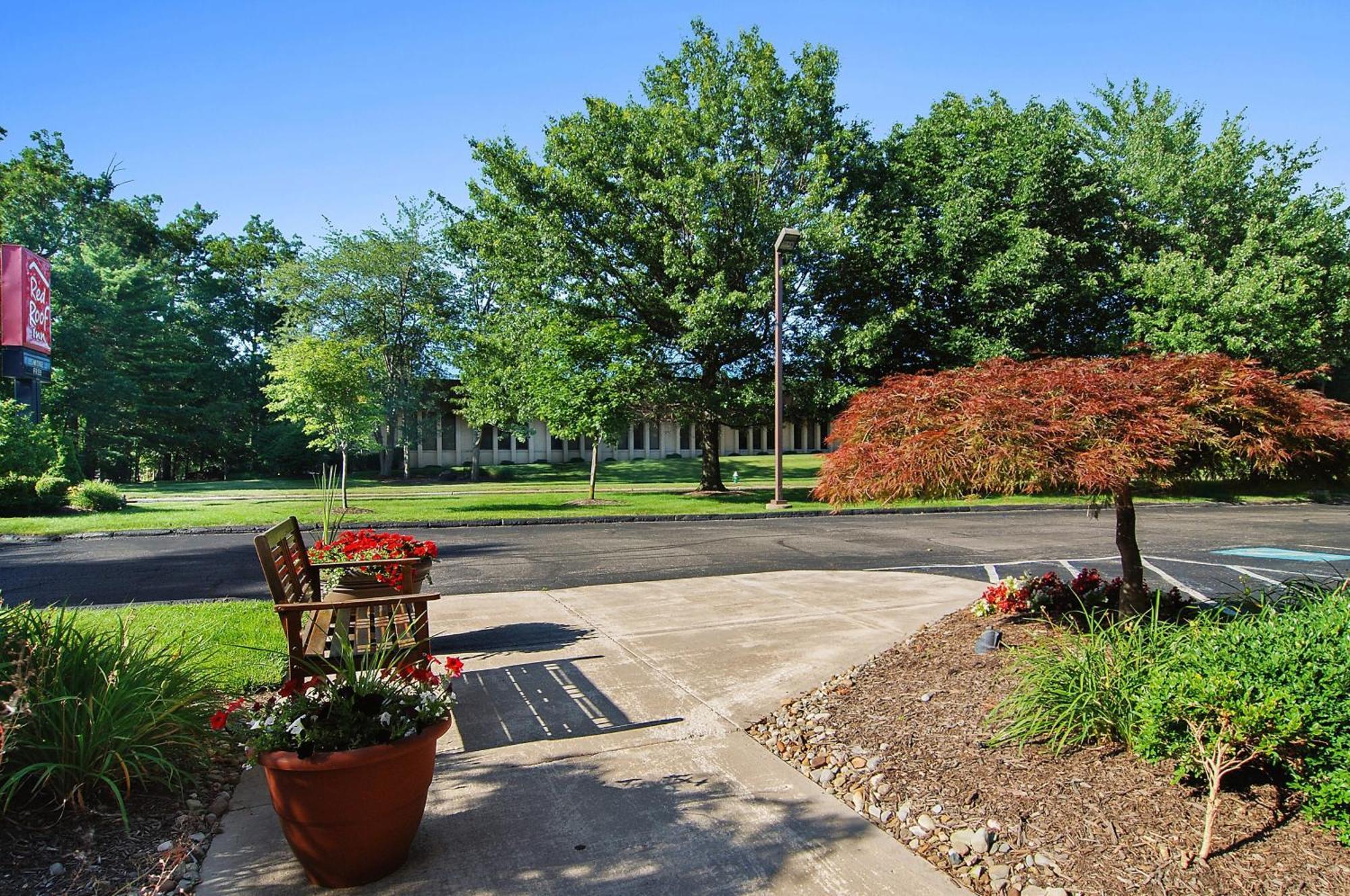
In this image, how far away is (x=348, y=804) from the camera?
277 centimetres

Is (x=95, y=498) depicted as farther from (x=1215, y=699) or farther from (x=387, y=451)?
(x=1215, y=699)

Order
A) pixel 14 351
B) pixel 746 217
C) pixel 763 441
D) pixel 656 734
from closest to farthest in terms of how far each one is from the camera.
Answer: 1. pixel 656 734
2. pixel 14 351
3. pixel 746 217
4. pixel 763 441

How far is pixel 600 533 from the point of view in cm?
1507

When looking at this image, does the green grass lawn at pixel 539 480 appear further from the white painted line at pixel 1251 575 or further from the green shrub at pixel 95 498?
the white painted line at pixel 1251 575

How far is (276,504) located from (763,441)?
39197 mm

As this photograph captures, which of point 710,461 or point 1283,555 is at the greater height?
point 710,461

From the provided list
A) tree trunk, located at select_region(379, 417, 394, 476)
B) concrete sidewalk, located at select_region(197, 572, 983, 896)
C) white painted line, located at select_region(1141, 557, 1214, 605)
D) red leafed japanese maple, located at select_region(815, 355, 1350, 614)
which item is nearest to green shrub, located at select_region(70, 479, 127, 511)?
concrete sidewalk, located at select_region(197, 572, 983, 896)

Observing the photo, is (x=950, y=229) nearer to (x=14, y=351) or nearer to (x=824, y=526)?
(x=824, y=526)

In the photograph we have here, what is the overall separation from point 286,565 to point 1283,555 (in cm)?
1325

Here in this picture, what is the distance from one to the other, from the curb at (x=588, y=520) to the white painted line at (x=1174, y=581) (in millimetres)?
4410

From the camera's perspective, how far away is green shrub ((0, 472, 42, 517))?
17.1 meters

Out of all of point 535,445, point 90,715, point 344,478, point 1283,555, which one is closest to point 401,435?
point 535,445

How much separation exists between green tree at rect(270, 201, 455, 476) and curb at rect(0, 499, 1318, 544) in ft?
74.5

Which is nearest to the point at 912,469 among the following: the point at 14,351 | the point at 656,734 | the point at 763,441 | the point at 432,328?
the point at 656,734
